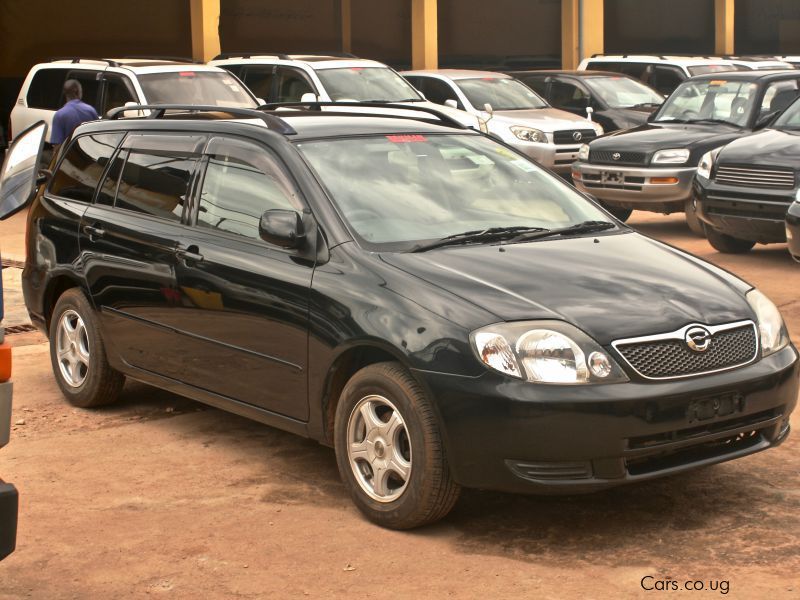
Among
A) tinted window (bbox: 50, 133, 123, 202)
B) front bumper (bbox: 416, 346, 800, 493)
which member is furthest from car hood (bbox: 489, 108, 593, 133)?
front bumper (bbox: 416, 346, 800, 493)

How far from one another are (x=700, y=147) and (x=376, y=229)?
30.0ft

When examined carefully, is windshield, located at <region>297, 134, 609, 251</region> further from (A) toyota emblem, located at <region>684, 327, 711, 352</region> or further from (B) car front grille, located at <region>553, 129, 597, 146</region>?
(B) car front grille, located at <region>553, 129, 597, 146</region>

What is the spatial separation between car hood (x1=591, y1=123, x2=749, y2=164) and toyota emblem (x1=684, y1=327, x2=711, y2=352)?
9.30m

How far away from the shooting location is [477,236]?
19.2ft

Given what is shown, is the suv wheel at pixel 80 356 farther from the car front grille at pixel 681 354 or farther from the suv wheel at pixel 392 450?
the car front grille at pixel 681 354

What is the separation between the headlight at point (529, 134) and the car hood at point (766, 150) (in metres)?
5.36

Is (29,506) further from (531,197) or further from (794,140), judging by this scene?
(794,140)

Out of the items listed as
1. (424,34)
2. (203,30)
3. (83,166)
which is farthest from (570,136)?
(83,166)

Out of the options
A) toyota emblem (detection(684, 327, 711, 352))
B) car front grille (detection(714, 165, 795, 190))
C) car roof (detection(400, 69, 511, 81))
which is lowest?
car front grille (detection(714, 165, 795, 190))

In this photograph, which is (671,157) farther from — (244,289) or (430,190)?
(244,289)

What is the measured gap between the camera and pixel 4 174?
417cm

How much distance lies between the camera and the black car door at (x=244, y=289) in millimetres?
5723

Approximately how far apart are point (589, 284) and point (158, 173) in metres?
2.45

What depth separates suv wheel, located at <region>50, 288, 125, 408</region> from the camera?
7129 mm
